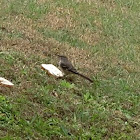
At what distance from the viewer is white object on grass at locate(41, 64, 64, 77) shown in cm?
846

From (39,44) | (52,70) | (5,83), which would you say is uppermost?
(5,83)

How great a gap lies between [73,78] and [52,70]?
0.54 meters

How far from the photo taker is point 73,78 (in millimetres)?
8875

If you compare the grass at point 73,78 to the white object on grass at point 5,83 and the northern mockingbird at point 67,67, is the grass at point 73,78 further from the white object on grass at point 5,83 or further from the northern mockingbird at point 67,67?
the northern mockingbird at point 67,67

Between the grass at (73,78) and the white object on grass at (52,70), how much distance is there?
0.43 feet

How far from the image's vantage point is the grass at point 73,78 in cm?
683

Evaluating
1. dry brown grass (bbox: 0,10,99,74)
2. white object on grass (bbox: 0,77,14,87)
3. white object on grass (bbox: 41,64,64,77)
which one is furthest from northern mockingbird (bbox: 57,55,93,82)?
white object on grass (bbox: 0,77,14,87)

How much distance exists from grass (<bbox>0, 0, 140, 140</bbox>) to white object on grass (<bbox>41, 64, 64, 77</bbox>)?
0.13 m

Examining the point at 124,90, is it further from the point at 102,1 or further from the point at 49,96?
the point at 102,1

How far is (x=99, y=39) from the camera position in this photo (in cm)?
1206

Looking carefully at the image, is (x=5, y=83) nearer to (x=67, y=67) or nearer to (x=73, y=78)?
(x=67, y=67)

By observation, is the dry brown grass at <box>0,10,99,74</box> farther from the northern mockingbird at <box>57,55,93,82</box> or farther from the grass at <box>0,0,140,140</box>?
the northern mockingbird at <box>57,55,93,82</box>

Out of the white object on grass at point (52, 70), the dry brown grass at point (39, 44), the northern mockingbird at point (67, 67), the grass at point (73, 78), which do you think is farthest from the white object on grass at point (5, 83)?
the dry brown grass at point (39, 44)

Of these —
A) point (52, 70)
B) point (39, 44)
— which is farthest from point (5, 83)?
point (39, 44)
